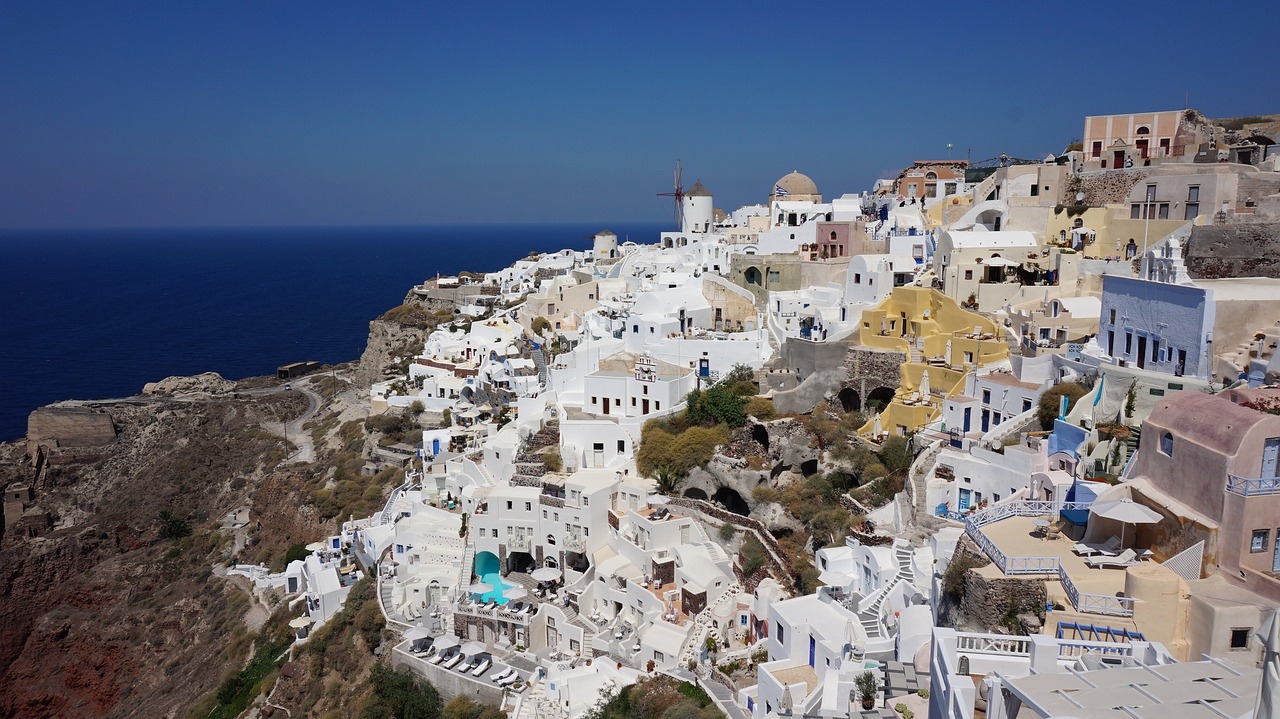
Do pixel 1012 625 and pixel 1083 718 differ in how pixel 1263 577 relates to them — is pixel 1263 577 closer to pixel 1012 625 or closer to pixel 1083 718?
pixel 1012 625

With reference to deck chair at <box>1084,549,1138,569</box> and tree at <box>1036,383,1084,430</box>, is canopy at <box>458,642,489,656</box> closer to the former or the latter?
tree at <box>1036,383,1084,430</box>

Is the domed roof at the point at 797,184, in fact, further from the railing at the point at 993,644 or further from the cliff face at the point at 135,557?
the railing at the point at 993,644

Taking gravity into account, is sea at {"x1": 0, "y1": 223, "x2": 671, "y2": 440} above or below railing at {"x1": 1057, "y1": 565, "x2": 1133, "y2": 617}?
below

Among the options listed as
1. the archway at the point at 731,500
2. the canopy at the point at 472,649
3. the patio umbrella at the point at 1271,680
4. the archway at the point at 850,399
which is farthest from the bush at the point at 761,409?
the patio umbrella at the point at 1271,680

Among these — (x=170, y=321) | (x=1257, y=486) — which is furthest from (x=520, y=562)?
(x=170, y=321)

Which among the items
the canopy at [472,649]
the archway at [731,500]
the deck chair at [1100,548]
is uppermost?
the deck chair at [1100,548]

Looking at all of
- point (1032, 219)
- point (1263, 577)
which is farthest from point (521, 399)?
point (1263, 577)

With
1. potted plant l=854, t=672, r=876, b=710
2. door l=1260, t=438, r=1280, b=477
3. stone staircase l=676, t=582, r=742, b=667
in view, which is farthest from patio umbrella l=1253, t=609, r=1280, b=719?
stone staircase l=676, t=582, r=742, b=667

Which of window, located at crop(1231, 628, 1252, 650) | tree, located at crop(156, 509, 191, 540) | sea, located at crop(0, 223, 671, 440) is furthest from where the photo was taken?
sea, located at crop(0, 223, 671, 440)
